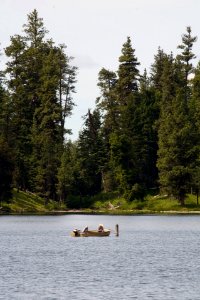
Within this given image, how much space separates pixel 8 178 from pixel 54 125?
39.4m

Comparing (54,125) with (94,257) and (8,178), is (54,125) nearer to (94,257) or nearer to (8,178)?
(8,178)

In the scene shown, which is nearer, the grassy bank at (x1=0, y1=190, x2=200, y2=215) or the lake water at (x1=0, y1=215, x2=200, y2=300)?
the lake water at (x1=0, y1=215, x2=200, y2=300)

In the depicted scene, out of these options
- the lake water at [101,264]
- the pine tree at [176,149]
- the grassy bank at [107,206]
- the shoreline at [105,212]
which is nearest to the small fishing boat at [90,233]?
the lake water at [101,264]

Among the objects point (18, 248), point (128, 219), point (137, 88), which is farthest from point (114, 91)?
point (18, 248)

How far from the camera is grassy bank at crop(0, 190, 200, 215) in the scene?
16100cm

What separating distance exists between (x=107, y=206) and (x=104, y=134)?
26763 mm

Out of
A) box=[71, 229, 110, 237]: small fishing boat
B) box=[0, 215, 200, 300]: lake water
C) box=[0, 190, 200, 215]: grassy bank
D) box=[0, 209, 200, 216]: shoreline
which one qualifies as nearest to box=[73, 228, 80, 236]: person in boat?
box=[71, 229, 110, 237]: small fishing boat

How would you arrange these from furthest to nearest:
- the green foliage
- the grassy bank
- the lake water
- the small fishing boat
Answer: the grassy bank < the green foliage < the small fishing boat < the lake water

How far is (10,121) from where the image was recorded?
18238cm

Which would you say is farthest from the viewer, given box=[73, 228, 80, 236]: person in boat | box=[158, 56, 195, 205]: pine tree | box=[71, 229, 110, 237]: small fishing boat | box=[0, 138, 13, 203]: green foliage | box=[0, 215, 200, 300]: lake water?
box=[158, 56, 195, 205]: pine tree

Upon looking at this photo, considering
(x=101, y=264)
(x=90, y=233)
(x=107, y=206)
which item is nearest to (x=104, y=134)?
(x=107, y=206)

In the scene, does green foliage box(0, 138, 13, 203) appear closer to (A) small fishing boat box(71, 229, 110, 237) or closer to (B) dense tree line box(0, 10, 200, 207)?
(B) dense tree line box(0, 10, 200, 207)

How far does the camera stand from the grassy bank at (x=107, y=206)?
161m

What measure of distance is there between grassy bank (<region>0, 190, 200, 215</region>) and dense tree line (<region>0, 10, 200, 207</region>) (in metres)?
1.55
